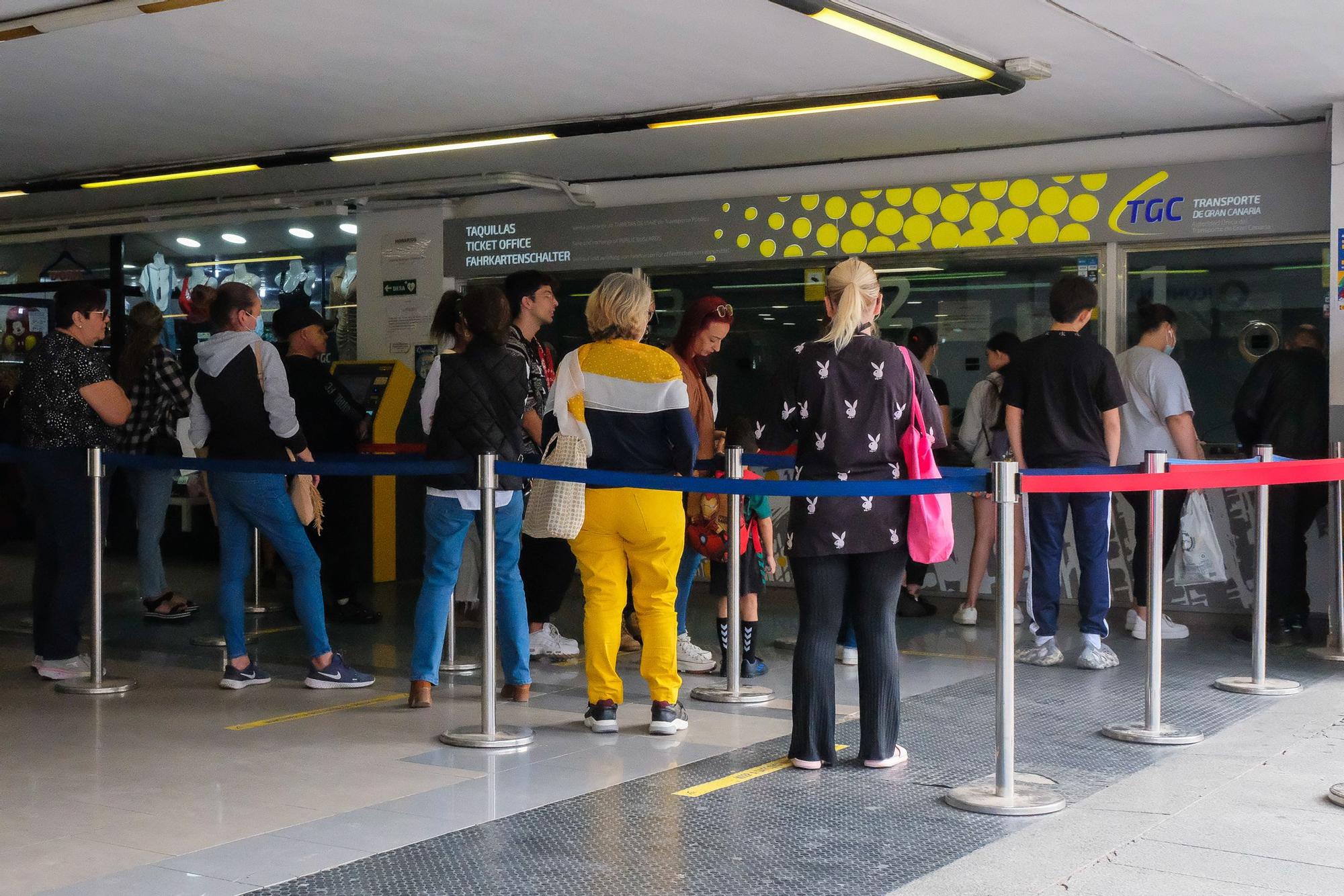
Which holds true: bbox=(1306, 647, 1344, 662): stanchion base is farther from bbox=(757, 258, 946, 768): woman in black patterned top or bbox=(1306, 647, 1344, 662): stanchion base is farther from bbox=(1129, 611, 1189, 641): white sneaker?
bbox=(757, 258, 946, 768): woman in black patterned top

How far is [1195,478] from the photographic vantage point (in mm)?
4883

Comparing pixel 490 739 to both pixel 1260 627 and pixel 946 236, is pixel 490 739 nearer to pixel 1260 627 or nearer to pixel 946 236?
pixel 1260 627

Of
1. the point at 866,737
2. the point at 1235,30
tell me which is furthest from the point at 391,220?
the point at 866,737

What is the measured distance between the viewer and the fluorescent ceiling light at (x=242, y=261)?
11.4 meters

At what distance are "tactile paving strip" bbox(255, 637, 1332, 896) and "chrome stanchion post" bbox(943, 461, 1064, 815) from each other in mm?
126

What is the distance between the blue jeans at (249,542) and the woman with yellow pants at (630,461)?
1475mm

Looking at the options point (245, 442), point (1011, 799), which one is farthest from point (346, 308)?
point (1011, 799)

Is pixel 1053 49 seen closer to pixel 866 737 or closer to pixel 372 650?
pixel 866 737

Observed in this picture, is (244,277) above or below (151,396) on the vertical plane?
above

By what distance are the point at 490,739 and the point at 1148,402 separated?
13.5 feet

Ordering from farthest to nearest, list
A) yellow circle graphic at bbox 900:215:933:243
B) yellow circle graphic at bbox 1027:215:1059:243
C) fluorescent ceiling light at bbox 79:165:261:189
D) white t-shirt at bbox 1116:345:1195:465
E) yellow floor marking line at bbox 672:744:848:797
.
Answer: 1. fluorescent ceiling light at bbox 79:165:261:189
2. yellow circle graphic at bbox 900:215:933:243
3. yellow circle graphic at bbox 1027:215:1059:243
4. white t-shirt at bbox 1116:345:1195:465
5. yellow floor marking line at bbox 672:744:848:797

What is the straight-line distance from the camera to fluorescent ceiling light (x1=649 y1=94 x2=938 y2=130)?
7.07m

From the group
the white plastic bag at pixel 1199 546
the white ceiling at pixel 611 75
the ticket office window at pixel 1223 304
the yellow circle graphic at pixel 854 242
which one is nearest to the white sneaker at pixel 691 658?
the white plastic bag at pixel 1199 546

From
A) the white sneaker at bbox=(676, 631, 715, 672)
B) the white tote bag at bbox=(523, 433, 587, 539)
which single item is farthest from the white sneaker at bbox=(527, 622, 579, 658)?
the white tote bag at bbox=(523, 433, 587, 539)
